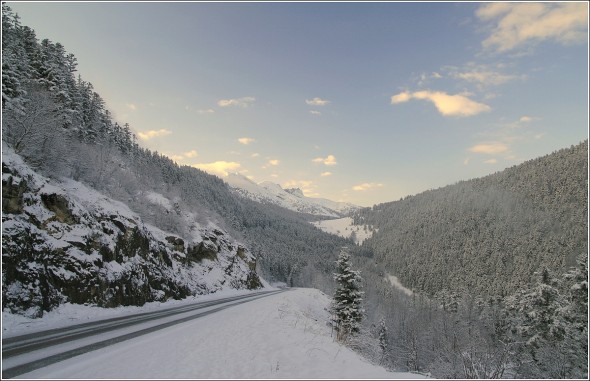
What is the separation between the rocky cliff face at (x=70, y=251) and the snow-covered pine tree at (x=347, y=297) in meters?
14.3

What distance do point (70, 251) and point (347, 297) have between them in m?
21.3

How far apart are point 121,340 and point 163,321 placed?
5.13 m

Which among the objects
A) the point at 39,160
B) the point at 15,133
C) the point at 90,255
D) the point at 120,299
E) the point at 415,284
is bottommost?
the point at 415,284

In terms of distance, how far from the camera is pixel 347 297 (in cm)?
2922

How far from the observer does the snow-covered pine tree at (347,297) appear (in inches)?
1119

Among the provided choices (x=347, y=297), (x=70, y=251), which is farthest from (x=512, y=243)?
(x=70, y=251)

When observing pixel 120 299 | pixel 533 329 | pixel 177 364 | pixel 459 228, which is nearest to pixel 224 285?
pixel 120 299

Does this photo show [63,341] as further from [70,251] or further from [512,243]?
[512,243]

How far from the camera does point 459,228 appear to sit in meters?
199

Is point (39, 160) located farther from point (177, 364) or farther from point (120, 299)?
point (177, 364)

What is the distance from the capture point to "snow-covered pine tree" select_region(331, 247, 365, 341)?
28427mm

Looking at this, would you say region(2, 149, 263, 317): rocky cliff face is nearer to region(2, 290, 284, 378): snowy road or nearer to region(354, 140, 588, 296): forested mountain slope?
region(2, 290, 284, 378): snowy road

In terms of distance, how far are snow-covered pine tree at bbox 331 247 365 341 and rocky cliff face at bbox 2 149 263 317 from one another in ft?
47.0

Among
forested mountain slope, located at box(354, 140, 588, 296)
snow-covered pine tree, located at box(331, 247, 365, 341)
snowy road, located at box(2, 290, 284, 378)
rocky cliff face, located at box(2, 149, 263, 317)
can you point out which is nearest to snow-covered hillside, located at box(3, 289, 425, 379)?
snowy road, located at box(2, 290, 284, 378)
